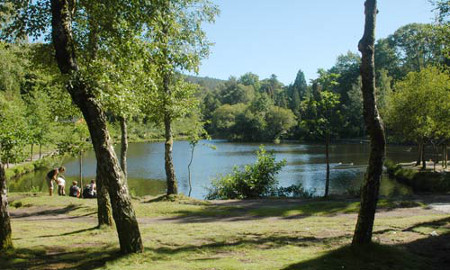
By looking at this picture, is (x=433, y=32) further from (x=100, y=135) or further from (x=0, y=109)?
(x=0, y=109)

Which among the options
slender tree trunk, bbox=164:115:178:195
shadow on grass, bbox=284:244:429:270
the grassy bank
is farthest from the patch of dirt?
the grassy bank

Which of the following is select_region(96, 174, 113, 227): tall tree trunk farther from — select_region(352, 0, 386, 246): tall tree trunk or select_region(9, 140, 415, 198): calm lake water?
select_region(9, 140, 415, 198): calm lake water

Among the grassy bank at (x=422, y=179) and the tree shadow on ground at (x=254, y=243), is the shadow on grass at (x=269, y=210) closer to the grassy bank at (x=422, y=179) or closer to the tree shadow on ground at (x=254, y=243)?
the tree shadow on ground at (x=254, y=243)

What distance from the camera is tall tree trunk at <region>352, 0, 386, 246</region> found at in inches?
320

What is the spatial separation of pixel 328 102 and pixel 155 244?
47.3 ft

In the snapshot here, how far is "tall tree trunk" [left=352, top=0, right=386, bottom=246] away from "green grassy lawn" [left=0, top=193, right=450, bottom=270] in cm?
73

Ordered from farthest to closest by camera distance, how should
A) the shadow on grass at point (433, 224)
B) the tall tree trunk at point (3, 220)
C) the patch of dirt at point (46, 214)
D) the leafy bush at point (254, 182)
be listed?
the leafy bush at point (254, 182) < the patch of dirt at point (46, 214) < the shadow on grass at point (433, 224) < the tall tree trunk at point (3, 220)

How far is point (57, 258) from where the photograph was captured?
28.0 ft

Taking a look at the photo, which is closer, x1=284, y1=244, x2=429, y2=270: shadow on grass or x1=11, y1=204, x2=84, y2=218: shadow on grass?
x1=284, y1=244, x2=429, y2=270: shadow on grass

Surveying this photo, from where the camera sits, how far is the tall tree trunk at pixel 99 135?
824 centimetres

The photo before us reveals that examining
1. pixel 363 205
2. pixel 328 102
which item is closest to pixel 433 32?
pixel 328 102

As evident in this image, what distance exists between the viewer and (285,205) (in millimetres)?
19141

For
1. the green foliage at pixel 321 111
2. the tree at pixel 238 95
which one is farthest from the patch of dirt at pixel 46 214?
the tree at pixel 238 95

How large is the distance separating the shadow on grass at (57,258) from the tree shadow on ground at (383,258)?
419 centimetres
